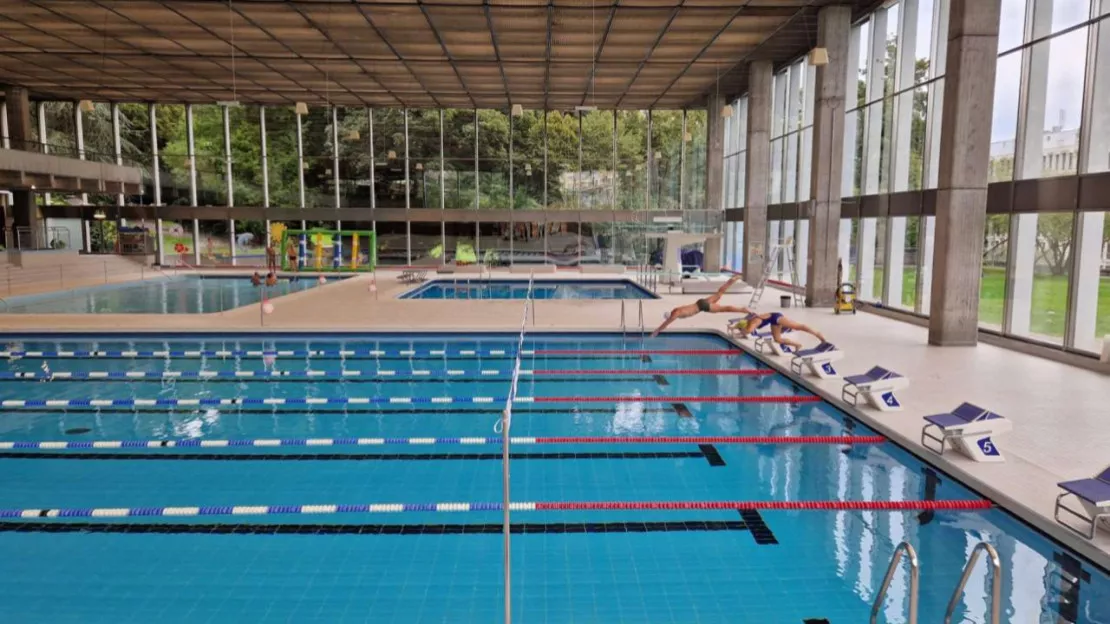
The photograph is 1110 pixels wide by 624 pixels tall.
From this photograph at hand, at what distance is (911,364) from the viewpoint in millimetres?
8805

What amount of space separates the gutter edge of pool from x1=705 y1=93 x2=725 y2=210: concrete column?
54.0 feet

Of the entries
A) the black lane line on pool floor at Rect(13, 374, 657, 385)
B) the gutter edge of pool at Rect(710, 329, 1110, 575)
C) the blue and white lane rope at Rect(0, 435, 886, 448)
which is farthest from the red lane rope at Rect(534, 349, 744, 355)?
the blue and white lane rope at Rect(0, 435, 886, 448)

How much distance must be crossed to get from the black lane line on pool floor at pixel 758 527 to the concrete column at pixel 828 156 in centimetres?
1052

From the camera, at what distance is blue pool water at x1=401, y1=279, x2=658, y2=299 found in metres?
18.5

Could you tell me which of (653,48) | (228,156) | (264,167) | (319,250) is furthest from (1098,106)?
(228,156)

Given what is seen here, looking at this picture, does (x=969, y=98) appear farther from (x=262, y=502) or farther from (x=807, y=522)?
(x=262, y=502)

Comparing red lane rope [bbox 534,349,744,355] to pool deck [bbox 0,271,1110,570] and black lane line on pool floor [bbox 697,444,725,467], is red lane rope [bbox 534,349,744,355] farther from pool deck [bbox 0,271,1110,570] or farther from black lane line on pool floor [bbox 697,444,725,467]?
black lane line on pool floor [bbox 697,444,725,467]

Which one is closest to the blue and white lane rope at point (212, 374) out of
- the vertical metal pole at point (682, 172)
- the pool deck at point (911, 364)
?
the pool deck at point (911, 364)

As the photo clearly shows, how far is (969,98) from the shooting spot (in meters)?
9.65

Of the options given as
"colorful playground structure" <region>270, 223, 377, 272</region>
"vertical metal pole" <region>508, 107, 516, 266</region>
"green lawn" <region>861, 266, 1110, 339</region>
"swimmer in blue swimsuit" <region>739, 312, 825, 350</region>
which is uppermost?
"vertical metal pole" <region>508, 107, 516, 266</region>

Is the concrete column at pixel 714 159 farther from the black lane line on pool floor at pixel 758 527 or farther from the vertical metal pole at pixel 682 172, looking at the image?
the black lane line on pool floor at pixel 758 527

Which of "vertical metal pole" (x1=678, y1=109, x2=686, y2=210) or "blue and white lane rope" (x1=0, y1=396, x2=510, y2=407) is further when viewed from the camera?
"vertical metal pole" (x1=678, y1=109, x2=686, y2=210)

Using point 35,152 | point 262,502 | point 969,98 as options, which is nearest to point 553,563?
point 262,502

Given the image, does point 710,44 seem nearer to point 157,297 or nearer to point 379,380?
point 379,380
